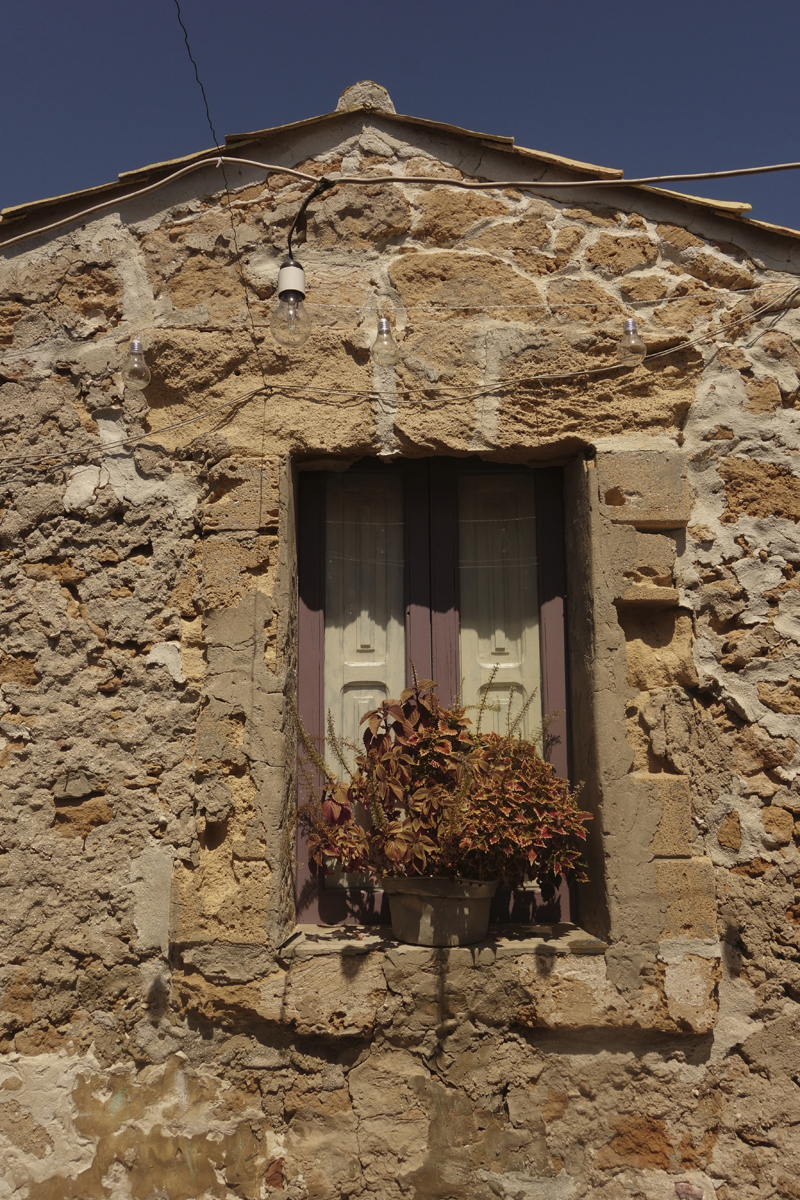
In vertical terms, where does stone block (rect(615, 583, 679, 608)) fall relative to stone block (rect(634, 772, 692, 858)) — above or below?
above

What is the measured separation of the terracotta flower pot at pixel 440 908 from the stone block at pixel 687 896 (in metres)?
A: 0.53

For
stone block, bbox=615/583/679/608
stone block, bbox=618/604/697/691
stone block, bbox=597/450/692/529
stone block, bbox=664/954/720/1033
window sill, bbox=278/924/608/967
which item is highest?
stone block, bbox=597/450/692/529

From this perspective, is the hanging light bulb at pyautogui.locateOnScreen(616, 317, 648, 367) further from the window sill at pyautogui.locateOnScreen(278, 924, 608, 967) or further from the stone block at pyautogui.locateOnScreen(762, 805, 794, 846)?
the window sill at pyautogui.locateOnScreen(278, 924, 608, 967)

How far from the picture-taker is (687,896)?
2.66 m

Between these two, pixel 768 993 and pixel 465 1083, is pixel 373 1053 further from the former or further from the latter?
pixel 768 993

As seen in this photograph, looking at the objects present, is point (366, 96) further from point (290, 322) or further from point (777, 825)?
point (777, 825)

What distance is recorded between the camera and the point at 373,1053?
2.61 m

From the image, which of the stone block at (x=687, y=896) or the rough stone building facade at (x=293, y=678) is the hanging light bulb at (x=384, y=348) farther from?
the stone block at (x=687, y=896)

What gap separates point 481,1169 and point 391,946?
26.6 inches

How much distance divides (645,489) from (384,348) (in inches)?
38.8

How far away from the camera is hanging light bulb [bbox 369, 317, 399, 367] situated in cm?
274

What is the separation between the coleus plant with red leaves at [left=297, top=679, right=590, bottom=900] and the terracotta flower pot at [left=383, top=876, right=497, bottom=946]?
0.11 ft

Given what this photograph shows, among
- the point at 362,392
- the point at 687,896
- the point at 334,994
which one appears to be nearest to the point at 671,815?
the point at 687,896

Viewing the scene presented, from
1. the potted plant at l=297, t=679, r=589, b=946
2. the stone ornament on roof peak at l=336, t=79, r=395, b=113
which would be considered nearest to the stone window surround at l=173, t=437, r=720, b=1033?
the potted plant at l=297, t=679, r=589, b=946
